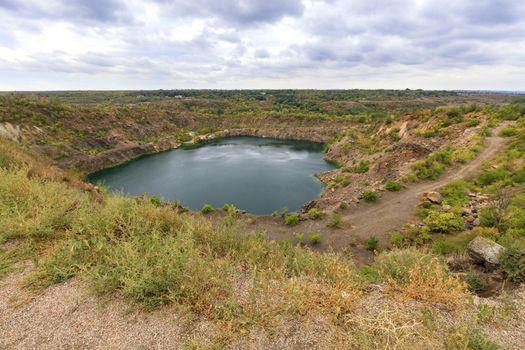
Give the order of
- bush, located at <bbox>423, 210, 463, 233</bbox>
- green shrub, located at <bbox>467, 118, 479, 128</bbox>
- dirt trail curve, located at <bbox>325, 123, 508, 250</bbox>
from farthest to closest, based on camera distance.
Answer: green shrub, located at <bbox>467, 118, 479, 128</bbox> → dirt trail curve, located at <bbox>325, 123, 508, 250</bbox> → bush, located at <bbox>423, 210, 463, 233</bbox>

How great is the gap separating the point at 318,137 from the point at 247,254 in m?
58.1

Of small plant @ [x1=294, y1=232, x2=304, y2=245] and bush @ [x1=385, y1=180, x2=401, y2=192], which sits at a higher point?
bush @ [x1=385, y1=180, x2=401, y2=192]

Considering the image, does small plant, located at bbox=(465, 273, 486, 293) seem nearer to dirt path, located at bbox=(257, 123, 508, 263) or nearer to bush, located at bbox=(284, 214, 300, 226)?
dirt path, located at bbox=(257, 123, 508, 263)

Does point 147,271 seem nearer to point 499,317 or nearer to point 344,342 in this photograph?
point 344,342

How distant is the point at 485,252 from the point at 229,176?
1179 inches

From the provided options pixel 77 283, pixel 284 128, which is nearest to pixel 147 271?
pixel 77 283

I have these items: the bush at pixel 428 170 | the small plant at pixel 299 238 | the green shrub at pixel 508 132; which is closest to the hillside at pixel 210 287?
the small plant at pixel 299 238

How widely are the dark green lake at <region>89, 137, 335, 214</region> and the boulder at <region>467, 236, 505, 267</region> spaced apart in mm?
16595

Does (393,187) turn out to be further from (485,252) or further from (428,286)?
(428,286)

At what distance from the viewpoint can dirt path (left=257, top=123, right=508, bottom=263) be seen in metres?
14.2

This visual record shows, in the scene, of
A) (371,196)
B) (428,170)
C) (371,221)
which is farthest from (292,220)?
(428,170)

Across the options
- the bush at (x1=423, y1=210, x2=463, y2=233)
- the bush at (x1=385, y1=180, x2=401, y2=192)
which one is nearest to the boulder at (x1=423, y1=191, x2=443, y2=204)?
the bush at (x1=423, y1=210, x2=463, y2=233)

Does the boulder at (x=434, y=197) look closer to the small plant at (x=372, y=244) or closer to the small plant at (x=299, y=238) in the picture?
the small plant at (x=372, y=244)

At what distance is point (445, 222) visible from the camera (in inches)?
531
